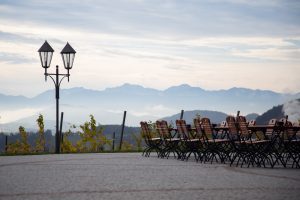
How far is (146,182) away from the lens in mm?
11430

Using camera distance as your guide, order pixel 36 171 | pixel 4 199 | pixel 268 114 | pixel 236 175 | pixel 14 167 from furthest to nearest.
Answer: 1. pixel 268 114
2. pixel 14 167
3. pixel 36 171
4. pixel 236 175
5. pixel 4 199

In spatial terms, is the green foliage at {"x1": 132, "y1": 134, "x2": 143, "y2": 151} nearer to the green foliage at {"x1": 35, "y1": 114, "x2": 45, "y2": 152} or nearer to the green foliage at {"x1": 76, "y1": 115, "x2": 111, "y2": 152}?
the green foliage at {"x1": 76, "y1": 115, "x2": 111, "y2": 152}

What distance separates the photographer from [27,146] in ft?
81.6

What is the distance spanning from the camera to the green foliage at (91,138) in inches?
1011

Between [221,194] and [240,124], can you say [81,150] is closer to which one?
[240,124]

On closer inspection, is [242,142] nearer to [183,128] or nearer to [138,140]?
[183,128]

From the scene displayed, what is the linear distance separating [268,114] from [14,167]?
79333 millimetres

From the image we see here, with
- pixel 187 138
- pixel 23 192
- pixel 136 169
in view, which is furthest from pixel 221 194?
pixel 187 138

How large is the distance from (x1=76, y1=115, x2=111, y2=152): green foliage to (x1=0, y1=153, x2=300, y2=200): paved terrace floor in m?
9.87

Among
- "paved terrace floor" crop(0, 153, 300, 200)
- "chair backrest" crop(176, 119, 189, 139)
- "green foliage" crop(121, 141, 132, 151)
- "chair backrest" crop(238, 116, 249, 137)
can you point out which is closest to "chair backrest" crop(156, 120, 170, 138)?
"chair backrest" crop(176, 119, 189, 139)

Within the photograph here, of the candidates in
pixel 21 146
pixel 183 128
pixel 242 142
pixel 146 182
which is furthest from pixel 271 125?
pixel 21 146

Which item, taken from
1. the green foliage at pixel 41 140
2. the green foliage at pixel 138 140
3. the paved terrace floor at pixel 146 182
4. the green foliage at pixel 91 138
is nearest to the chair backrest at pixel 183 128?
the paved terrace floor at pixel 146 182

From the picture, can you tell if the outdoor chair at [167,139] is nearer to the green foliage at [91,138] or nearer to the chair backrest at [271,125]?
the chair backrest at [271,125]

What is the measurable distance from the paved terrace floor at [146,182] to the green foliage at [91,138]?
32.4 feet
